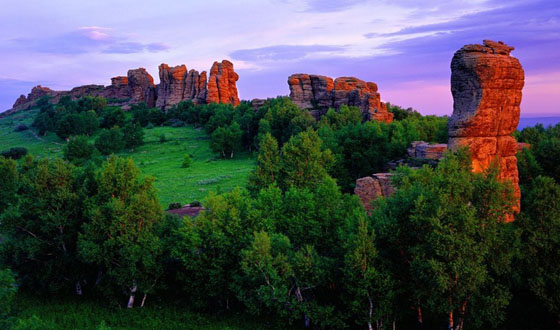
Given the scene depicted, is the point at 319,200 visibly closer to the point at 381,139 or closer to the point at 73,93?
the point at 381,139

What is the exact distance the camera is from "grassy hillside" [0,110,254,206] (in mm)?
61781

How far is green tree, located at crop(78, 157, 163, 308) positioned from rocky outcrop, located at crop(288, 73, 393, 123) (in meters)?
57.7

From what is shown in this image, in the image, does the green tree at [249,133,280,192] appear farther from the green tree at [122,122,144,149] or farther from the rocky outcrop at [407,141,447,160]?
the green tree at [122,122,144,149]

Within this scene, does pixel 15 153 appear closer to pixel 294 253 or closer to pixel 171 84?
pixel 171 84

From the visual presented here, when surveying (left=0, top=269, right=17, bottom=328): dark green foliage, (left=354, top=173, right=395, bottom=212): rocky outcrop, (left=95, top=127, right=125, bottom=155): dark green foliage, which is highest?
(left=95, top=127, right=125, bottom=155): dark green foliage

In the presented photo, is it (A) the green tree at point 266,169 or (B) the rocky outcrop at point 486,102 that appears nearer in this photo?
(B) the rocky outcrop at point 486,102

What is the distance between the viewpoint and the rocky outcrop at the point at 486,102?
31312 mm

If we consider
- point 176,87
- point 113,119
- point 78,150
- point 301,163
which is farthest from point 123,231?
point 176,87

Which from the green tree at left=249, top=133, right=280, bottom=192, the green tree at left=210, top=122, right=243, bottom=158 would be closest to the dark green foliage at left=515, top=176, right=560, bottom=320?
the green tree at left=249, top=133, right=280, bottom=192

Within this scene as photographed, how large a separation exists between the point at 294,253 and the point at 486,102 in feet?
64.5

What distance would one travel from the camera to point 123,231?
30500mm

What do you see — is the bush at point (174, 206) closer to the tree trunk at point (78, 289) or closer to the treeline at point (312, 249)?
the treeline at point (312, 249)

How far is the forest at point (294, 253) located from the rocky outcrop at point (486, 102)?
3413mm

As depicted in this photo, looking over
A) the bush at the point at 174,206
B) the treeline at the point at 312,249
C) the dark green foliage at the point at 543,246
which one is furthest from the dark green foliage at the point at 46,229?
the dark green foliage at the point at 543,246
